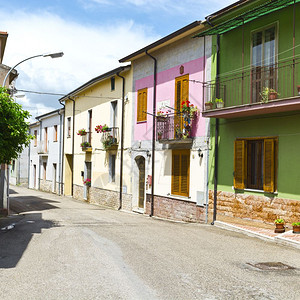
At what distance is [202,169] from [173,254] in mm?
6789

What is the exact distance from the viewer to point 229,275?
7027 millimetres

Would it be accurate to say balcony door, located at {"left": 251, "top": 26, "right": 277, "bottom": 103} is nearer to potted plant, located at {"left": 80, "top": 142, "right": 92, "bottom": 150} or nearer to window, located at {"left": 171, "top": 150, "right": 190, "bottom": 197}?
window, located at {"left": 171, "top": 150, "right": 190, "bottom": 197}

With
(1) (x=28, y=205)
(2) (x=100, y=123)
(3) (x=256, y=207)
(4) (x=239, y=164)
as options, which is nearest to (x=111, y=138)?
(2) (x=100, y=123)

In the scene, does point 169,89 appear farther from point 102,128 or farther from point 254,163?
point 102,128

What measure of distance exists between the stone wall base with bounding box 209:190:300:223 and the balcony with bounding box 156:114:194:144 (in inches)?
104

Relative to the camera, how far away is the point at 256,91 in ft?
42.1

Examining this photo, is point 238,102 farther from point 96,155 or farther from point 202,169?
point 96,155

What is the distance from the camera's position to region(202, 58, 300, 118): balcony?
37.1 ft

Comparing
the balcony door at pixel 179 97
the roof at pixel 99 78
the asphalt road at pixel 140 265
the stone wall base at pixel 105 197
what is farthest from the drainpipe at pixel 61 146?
the asphalt road at pixel 140 265

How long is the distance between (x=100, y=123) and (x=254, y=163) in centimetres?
1360

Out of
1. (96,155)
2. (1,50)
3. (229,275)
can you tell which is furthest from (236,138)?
(96,155)

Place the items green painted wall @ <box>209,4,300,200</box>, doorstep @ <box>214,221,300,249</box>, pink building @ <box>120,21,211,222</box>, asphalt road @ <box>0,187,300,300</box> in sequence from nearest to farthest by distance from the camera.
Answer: asphalt road @ <box>0,187,300,300</box> → doorstep @ <box>214,221,300,249</box> → green painted wall @ <box>209,4,300,200</box> → pink building @ <box>120,21,211,222</box>

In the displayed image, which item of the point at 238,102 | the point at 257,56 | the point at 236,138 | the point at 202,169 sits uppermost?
the point at 257,56

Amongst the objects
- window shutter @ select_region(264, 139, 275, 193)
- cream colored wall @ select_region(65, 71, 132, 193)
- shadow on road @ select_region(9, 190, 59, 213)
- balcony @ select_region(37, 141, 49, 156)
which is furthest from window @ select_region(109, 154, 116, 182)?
balcony @ select_region(37, 141, 49, 156)
